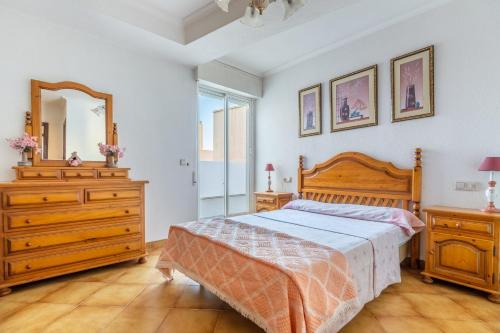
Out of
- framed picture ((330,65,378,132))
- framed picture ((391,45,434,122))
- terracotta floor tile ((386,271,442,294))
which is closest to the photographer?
terracotta floor tile ((386,271,442,294))

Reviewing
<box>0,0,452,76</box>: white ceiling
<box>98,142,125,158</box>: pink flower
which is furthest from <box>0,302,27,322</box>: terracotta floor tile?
<box>0,0,452,76</box>: white ceiling

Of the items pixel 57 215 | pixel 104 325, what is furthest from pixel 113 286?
pixel 57 215

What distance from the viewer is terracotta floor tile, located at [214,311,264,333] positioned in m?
1.79

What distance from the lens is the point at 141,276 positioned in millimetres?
2727

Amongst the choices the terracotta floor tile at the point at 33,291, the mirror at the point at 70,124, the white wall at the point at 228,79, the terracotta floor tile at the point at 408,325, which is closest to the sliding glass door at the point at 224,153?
the white wall at the point at 228,79

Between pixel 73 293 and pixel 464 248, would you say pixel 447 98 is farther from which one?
pixel 73 293

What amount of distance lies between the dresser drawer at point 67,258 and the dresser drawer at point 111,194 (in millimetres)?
530

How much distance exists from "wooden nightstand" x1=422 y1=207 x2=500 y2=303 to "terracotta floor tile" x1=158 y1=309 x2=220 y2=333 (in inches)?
85.8

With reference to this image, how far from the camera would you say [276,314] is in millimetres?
1375

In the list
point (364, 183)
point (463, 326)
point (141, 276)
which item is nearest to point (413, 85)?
point (364, 183)

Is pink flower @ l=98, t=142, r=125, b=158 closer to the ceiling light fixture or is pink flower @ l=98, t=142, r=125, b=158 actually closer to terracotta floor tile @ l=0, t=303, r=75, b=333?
terracotta floor tile @ l=0, t=303, r=75, b=333

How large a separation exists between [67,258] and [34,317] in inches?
26.5

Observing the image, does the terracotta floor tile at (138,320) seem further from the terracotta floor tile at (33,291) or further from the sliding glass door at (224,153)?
the sliding glass door at (224,153)

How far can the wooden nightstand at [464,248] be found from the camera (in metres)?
2.17
